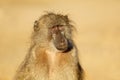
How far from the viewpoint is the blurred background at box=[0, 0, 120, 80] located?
38.8ft

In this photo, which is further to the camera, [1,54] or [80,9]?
[80,9]

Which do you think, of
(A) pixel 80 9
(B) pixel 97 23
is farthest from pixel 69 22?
(A) pixel 80 9

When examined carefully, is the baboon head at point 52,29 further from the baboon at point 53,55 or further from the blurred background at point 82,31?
the blurred background at point 82,31

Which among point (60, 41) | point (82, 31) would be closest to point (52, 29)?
point (60, 41)

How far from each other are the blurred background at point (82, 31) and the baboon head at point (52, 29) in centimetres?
234

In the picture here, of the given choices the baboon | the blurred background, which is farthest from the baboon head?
the blurred background

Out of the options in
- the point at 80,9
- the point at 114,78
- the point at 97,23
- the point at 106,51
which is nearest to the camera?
the point at 114,78

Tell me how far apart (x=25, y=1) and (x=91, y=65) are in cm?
430

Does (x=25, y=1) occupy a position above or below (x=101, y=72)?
above

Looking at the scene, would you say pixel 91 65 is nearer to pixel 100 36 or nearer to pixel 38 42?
pixel 100 36

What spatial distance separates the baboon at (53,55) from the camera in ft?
25.4

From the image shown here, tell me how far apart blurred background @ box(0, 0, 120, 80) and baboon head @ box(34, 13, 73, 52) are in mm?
2341

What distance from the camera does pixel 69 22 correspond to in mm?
8070

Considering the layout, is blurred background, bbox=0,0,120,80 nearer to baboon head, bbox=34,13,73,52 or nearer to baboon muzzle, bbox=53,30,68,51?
baboon head, bbox=34,13,73,52
